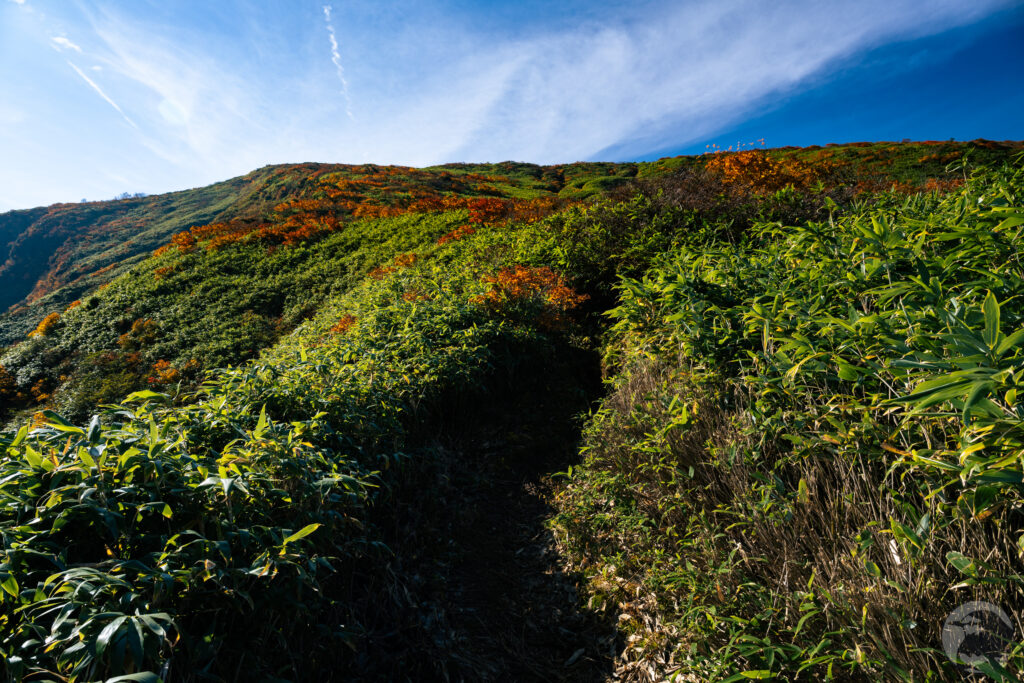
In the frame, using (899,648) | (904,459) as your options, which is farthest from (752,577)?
(904,459)

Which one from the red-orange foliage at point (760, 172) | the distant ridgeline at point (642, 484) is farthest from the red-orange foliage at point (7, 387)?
the red-orange foliage at point (760, 172)

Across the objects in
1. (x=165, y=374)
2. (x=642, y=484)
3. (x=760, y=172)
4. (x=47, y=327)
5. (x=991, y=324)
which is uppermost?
(x=760, y=172)

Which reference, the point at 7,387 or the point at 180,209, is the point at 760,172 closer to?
the point at 7,387

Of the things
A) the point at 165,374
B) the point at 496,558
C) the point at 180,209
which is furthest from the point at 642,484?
the point at 180,209

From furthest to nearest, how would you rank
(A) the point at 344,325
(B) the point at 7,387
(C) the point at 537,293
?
(B) the point at 7,387
(A) the point at 344,325
(C) the point at 537,293

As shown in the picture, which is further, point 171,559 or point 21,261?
point 21,261

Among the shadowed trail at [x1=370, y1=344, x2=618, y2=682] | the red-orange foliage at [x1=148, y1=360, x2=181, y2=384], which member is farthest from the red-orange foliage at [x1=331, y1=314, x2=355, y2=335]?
the red-orange foliage at [x1=148, y1=360, x2=181, y2=384]

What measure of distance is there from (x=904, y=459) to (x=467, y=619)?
107 inches

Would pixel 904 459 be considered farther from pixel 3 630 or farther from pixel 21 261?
pixel 21 261

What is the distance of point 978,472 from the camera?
1.38 metres

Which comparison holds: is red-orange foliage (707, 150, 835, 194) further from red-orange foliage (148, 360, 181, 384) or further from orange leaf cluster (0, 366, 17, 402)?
orange leaf cluster (0, 366, 17, 402)

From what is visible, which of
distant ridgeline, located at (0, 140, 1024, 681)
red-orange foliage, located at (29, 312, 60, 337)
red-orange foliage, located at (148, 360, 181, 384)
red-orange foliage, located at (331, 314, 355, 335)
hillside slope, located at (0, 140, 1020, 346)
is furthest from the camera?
hillside slope, located at (0, 140, 1020, 346)

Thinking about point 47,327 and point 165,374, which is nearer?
point 165,374

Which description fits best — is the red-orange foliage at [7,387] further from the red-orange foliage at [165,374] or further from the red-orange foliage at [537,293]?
the red-orange foliage at [537,293]
